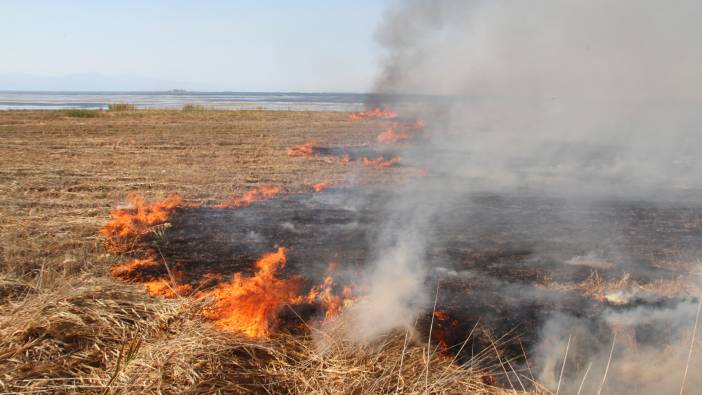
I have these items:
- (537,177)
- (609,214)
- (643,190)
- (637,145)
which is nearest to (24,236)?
(609,214)

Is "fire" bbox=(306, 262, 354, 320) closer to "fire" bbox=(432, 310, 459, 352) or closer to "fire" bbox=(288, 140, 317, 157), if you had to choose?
"fire" bbox=(432, 310, 459, 352)

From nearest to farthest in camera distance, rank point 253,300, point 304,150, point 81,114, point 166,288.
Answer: point 253,300 < point 166,288 < point 304,150 < point 81,114

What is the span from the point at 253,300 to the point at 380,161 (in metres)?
10.4

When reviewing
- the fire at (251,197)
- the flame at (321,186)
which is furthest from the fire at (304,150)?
the fire at (251,197)

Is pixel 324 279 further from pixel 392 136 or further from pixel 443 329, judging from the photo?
pixel 392 136

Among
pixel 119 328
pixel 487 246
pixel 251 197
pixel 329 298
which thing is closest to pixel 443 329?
pixel 329 298

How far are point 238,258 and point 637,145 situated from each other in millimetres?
17213

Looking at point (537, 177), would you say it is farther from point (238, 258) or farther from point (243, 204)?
point (238, 258)

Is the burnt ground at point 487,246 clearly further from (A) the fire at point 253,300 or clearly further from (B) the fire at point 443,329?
(A) the fire at point 253,300

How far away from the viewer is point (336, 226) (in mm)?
8227

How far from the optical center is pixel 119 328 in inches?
154

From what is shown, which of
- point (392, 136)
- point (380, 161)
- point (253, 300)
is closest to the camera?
point (253, 300)

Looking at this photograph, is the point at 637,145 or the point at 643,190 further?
the point at 637,145

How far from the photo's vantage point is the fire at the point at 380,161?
14528mm
